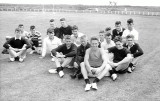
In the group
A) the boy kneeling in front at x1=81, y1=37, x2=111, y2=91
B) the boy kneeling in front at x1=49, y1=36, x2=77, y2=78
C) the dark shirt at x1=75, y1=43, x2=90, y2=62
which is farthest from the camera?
the boy kneeling in front at x1=49, y1=36, x2=77, y2=78

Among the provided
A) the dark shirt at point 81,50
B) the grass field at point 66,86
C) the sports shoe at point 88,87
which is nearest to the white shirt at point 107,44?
the dark shirt at point 81,50

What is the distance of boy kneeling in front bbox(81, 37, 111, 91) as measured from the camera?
6.35m

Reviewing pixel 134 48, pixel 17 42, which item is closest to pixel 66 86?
pixel 134 48

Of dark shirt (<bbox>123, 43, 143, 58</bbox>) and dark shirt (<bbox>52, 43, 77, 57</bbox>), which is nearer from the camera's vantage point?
dark shirt (<bbox>52, 43, 77, 57</bbox>)

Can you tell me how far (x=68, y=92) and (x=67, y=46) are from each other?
84.5 inches

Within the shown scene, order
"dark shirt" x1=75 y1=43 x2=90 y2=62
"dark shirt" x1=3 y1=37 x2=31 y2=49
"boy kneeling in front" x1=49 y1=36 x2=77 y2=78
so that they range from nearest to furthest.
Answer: "dark shirt" x1=75 y1=43 x2=90 y2=62
"boy kneeling in front" x1=49 y1=36 x2=77 y2=78
"dark shirt" x1=3 y1=37 x2=31 y2=49

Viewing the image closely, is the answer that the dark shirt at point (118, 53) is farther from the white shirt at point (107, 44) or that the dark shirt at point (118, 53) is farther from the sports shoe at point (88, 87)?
the sports shoe at point (88, 87)

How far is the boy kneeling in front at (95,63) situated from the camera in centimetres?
635

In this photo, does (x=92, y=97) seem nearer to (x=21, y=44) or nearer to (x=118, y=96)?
(x=118, y=96)

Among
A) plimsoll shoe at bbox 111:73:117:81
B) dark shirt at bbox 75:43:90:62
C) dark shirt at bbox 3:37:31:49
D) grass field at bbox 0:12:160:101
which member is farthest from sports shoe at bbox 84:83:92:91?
dark shirt at bbox 3:37:31:49

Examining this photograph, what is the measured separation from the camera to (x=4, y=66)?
8188 mm

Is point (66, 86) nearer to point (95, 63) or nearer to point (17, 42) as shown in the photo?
point (95, 63)

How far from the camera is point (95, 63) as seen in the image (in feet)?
21.9

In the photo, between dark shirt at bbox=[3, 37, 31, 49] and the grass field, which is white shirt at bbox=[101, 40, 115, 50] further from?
dark shirt at bbox=[3, 37, 31, 49]
